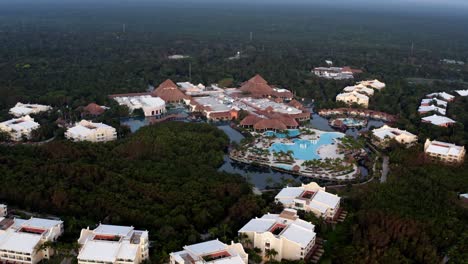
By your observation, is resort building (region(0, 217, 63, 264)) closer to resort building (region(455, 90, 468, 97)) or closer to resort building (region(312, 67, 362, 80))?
resort building (region(455, 90, 468, 97))

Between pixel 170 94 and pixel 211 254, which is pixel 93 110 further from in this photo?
pixel 211 254

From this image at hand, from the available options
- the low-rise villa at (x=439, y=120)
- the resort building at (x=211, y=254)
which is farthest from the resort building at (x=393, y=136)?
the resort building at (x=211, y=254)

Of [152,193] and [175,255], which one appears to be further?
[152,193]

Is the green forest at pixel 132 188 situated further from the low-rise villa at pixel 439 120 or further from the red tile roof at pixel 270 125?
the low-rise villa at pixel 439 120

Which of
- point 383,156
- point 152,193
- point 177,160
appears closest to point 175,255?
point 152,193

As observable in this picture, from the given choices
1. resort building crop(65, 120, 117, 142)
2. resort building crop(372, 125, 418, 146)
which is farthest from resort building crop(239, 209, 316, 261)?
resort building crop(65, 120, 117, 142)

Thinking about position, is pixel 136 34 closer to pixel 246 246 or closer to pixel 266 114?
pixel 266 114
